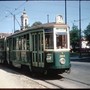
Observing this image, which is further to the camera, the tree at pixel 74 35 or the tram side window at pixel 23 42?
the tree at pixel 74 35

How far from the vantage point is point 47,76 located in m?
19.3

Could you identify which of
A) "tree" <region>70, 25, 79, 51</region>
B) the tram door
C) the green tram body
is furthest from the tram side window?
"tree" <region>70, 25, 79, 51</region>

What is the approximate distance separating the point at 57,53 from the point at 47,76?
282 centimetres

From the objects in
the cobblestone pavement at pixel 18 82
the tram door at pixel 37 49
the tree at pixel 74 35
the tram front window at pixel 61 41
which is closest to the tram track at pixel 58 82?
the cobblestone pavement at pixel 18 82

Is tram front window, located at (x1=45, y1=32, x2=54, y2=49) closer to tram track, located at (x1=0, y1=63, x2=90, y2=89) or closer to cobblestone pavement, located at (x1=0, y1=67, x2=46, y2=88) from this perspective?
tram track, located at (x1=0, y1=63, x2=90, y2=89)

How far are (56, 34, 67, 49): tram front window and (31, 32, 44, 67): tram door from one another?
1.06m

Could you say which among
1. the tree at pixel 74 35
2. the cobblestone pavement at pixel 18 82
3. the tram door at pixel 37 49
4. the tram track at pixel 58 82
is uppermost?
the tree at pixel 74 35

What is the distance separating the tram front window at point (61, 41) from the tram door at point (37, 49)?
1.06 m

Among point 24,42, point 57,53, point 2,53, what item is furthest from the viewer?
point 2,53

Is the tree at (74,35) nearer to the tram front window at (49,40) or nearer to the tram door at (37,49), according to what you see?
the tram door at (37,49)

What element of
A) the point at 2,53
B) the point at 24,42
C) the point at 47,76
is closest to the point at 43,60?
the point at 47,76

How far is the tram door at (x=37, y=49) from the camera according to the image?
58.2 ft

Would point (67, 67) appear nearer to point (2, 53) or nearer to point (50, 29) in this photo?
point (50, 29)

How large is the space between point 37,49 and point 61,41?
1.67 metres
